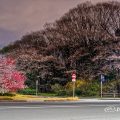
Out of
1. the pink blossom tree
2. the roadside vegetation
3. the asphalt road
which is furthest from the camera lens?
the roadside vegetation

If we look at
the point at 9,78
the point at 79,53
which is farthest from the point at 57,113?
the point at 79,53

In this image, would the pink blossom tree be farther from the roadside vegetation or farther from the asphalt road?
the asphalt road

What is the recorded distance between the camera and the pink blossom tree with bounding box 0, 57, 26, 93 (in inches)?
2250

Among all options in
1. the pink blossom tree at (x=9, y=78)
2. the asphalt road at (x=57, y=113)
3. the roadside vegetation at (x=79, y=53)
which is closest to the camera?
the asphalt road at (x=57, y=113)

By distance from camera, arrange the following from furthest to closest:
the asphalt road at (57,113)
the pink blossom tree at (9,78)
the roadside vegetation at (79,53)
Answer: the roadside vegetation at (79,53)
the pink blossom tree at (9,78)
the asphalt road at (57,113)

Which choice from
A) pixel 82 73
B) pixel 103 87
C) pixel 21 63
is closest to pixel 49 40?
pixel 21 63

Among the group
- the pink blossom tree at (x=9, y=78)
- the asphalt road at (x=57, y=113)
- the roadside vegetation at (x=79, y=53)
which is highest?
the roadside vegetation at (x=79, y=53)

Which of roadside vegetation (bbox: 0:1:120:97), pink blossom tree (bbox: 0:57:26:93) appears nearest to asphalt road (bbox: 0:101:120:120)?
pink blossom tree (bbox: 0:57:26:93)

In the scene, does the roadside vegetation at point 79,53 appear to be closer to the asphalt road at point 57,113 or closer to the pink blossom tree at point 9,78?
the pink blossom tree at point 9,78

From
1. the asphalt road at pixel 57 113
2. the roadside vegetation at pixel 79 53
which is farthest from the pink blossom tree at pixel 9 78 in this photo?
the asphalt road at pixel 57 113

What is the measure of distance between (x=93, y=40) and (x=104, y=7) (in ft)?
19.7

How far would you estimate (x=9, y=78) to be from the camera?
2312 inches

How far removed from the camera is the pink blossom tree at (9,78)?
5716 centimetres

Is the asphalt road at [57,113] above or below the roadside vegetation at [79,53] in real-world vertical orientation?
below
